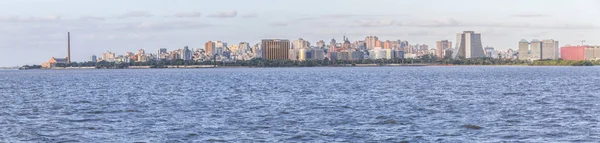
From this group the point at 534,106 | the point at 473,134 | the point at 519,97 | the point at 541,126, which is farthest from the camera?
the point at 519,97

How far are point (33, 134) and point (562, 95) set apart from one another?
121 feet

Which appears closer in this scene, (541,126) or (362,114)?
(541,126)

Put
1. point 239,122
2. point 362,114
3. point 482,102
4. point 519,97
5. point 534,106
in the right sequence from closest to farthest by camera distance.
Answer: point 239,122 < point 362,114 < point 534,106 < point 482,102 < point 519,97

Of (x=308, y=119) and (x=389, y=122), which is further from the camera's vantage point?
(x=308, y=119)

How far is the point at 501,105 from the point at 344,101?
9.42 meters

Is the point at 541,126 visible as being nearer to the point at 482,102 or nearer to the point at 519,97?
the point at 482,102

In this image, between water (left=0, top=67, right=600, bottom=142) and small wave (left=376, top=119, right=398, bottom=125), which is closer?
water (left=0, top=67, right=600, bottom=142)

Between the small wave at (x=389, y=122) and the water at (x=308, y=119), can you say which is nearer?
the water at (x=308, y=119)

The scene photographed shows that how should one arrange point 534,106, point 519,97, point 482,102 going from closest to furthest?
point 534,106 → point 482,102 → point 519,97

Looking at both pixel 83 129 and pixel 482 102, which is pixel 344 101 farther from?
pixel 83 129

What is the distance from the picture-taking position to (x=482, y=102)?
52.1m

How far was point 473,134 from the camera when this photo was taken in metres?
32.9

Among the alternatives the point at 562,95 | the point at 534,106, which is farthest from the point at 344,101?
the point at 562,95

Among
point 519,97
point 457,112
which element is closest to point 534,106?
point 457,112
